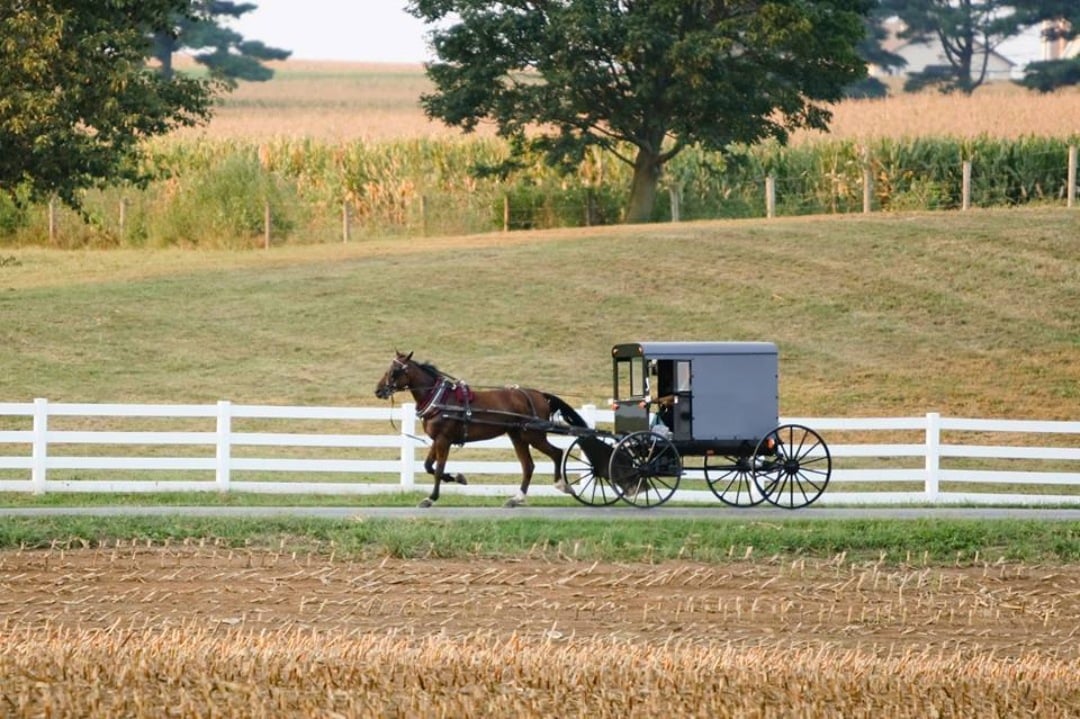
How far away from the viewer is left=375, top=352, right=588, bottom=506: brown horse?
19969 mm

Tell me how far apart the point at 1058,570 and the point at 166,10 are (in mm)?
19684

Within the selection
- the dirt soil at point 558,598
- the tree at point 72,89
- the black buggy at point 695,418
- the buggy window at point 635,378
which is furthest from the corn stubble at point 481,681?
the tree at point 72,89

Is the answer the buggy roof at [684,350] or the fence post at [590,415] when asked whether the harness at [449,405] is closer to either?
the buggy roof at [684,350]

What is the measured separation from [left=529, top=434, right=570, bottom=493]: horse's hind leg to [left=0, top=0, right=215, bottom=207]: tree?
479 inches

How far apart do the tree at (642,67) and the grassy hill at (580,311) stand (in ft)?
9.31

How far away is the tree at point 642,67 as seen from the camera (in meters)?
43.7

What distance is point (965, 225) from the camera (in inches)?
1671

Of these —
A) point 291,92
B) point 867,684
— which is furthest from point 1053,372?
point 291,92

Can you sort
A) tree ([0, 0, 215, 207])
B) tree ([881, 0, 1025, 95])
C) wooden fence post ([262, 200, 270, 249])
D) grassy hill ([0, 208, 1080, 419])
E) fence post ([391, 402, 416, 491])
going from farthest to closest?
tree ([881, 0, 1025, 95]), wooden fence post ([262, 200, 270, 249]), grassy hill ([0, 208, 1080, 419]), tree ([0, 0, 215, 207]), fence post ([391, 402, 416, 491])

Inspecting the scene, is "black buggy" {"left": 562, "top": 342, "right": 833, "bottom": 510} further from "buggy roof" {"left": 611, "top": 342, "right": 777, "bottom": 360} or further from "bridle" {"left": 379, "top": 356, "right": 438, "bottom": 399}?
"bridle" {"left": 379, "top": 356, "right": 438, "bottom": 399}

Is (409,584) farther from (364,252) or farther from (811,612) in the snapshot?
(364,252)

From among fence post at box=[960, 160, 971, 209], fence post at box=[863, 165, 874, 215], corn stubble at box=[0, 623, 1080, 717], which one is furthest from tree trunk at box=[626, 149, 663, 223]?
corn stubble at box=[0, 623, 1080, 717]

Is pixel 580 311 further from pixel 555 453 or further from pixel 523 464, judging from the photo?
Result: pixel 523 464

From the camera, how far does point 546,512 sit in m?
20.1
